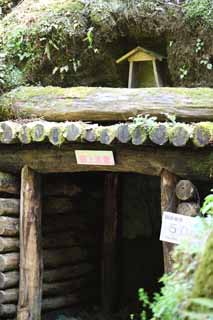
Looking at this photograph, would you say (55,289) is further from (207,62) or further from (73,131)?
(207,62)

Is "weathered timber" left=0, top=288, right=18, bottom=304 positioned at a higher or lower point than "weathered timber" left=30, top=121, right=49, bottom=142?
lower

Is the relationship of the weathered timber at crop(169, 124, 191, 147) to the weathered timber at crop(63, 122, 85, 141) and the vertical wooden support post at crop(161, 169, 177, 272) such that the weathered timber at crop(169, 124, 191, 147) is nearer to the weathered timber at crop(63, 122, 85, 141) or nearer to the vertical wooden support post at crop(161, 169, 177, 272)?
the vertical wooden support post at crop(161, 169, 177, 272)

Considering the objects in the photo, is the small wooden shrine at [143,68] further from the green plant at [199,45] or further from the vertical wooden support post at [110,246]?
the vertical wooden support post at [110,246]

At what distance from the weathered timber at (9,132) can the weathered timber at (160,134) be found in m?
1.56

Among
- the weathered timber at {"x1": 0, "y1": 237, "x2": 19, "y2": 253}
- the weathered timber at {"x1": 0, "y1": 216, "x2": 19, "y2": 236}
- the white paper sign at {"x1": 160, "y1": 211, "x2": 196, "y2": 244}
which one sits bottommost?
the weathered timber at {"x1": 0, "y1": 237, "x2": 19, "y2": 253}

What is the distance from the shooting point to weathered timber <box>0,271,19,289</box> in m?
6.57

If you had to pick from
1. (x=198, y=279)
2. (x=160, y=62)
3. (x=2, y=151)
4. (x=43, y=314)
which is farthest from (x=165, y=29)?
(x=198, y=279)

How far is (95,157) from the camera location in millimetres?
5812

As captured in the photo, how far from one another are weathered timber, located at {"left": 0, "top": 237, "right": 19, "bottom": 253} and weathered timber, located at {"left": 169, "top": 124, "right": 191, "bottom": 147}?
252 cm

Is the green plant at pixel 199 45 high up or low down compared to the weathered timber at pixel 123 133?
up

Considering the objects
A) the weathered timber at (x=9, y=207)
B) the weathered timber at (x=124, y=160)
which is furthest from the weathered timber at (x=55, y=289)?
the weathered timber at (x=124, y=160)

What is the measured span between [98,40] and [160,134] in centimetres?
Result: 278

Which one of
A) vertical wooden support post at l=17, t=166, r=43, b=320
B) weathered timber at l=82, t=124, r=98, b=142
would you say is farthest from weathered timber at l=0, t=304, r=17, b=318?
weathered timber at l=82, t=124, r=98, b=142

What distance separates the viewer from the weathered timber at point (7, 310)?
6.59 meters
